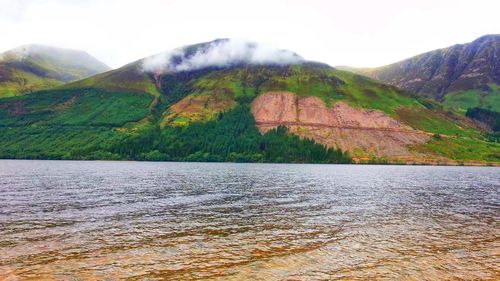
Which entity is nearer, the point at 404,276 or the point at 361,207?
the point at 404,276

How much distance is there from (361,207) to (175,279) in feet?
130

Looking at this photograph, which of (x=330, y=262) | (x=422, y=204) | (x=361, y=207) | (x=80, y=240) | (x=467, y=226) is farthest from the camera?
(x=422, y=204)

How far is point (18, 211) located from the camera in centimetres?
4769

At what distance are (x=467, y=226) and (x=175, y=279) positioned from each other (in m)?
35.6

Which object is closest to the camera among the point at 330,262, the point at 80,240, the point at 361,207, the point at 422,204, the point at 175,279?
the point at 175,279

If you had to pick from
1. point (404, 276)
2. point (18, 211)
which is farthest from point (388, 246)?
point (18, 211)

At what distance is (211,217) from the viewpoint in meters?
46.4

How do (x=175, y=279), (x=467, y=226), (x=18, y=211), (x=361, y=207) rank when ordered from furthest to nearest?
(x=361, y=207) → (x=18, y=211) → (x=467, y=226) → (x=175, y=279)

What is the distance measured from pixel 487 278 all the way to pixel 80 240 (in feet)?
102

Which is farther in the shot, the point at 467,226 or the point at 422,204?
the point at 422,204

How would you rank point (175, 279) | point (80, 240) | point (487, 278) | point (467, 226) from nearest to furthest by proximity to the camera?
1. point (175, 279)
2. point (487, 278)
3. point (80, 240)
4. point (467, 226)

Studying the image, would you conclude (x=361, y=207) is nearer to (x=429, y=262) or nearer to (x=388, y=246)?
(x=388, y=246)

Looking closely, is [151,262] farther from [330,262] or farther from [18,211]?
[18,211]

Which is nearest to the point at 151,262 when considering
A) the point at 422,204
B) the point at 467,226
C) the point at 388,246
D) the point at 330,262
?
the point at 330,262
